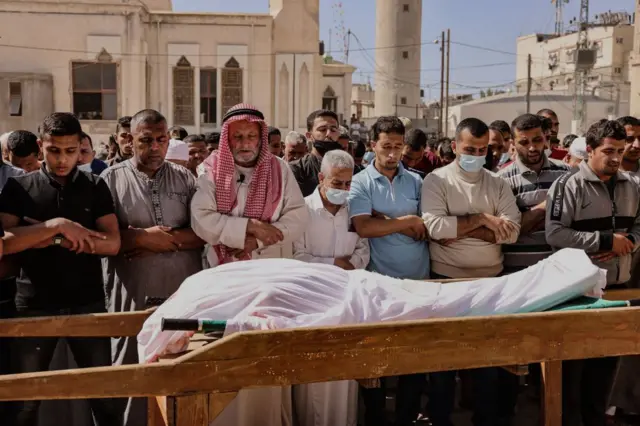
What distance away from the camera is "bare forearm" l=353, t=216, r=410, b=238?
4.04 metres

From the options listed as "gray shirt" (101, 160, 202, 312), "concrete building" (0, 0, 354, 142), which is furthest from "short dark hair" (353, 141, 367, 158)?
"concrete building" (0, 0, 354, 142)

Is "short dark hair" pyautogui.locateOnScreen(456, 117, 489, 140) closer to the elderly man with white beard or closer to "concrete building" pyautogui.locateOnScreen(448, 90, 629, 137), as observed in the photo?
the elderly man with white beard

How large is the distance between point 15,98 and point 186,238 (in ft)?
62.1

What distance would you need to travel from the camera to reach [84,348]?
348 cm

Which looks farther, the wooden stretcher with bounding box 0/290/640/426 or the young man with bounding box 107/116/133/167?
the young man with bounding box 107/116/133/167

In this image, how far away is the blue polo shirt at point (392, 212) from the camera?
4184 mm

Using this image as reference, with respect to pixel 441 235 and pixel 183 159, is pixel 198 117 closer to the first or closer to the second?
pixel 183 159

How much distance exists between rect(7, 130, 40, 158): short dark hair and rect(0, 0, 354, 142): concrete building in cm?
1583

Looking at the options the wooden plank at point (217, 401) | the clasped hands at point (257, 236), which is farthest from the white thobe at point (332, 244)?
the wooden plank at point (217, 401)

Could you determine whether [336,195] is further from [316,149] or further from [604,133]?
[604,133]

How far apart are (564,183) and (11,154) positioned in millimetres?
3978

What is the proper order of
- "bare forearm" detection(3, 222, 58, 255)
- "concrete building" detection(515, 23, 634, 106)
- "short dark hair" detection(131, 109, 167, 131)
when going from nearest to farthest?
"bare forearm" detection(3, 222, 58, 255) → "short dark hair" detection(131, 109, 167, 131) → "concrete building" detection(515, 23, 634, 106)

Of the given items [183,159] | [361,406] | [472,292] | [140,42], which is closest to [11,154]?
[183,159]

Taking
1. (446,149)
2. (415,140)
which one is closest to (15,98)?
(446,149)
